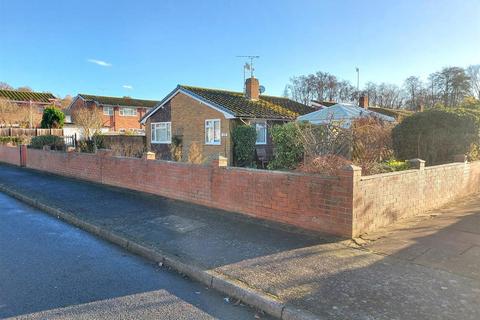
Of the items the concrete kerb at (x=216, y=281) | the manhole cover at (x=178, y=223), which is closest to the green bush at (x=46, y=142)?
the concrete kerb at (x=216, y=281)

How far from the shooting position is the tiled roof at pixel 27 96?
4559 centimetres

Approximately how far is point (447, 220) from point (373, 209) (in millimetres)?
2211

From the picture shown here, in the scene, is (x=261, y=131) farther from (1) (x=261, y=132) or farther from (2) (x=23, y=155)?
(2) (x=23, y=155)

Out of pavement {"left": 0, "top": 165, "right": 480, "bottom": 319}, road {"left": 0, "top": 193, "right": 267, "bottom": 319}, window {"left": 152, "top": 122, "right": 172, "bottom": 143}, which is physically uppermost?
window {"left": 152, "top": 122, "right": 172, "bottom": 143}

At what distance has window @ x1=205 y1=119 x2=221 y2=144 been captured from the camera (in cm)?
2050

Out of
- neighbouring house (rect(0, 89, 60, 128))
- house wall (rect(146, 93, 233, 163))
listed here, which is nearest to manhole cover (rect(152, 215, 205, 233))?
house wall (rect(146, 93, 233, 163))

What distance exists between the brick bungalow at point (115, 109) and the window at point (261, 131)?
2873 centimetres

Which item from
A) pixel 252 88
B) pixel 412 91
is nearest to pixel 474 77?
pixel 412 91

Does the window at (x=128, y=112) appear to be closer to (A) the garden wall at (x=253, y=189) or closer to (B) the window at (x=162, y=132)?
(B) the window at (x=162, y=132)

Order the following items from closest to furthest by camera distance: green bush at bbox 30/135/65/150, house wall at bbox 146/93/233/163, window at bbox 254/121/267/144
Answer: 1. house wall at bbox 146/93/233/163
2. green bush at bbox 30/135/65/150
3. window at bbox 254/121/267/144

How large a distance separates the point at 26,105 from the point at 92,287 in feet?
159

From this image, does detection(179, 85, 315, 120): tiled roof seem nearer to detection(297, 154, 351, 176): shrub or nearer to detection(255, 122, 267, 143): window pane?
detection(255, 122, 267, 143): window pane

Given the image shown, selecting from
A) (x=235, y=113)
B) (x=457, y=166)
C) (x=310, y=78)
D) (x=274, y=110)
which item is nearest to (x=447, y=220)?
(x=457, y=166)

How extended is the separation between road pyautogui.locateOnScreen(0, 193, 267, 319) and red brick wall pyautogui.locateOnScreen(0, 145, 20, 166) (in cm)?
1710
